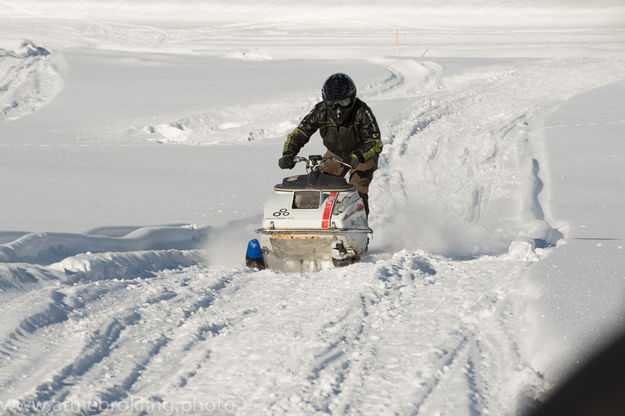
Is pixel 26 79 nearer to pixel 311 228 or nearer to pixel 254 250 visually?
pixel 254 250

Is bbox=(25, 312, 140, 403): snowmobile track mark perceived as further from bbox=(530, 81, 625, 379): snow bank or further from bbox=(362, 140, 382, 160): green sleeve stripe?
bbox=(362, 140, 382, 160): green sleeve stripe

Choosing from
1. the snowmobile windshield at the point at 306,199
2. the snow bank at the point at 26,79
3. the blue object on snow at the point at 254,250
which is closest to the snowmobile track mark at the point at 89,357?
the blue object on snow at the point at 254,250

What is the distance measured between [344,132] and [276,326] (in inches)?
134

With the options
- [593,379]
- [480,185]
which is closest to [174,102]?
[480,185]

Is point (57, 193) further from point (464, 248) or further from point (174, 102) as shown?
point (174, 102)

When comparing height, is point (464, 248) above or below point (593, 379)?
below

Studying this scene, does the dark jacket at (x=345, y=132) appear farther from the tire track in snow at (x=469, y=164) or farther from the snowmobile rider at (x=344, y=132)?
the tire track in snow at (x=469, y=164)

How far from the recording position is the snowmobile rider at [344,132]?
7.15 m

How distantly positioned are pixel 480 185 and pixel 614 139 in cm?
405

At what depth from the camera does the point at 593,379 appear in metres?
1.13

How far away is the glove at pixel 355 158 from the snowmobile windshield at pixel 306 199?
19.8 inches

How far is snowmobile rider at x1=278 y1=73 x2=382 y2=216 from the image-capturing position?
715 centimetres

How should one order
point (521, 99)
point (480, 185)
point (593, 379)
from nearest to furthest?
1. point (593, 379)
2. point (480, 185)
3. point (521, 99)

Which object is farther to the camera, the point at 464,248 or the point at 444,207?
the point at 444,207
